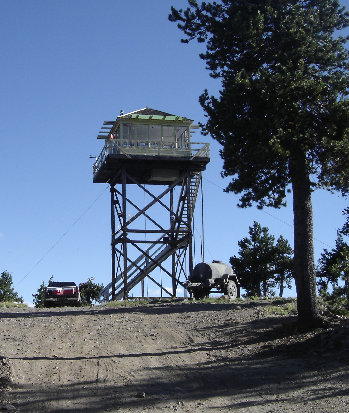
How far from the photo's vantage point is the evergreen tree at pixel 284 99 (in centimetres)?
1802

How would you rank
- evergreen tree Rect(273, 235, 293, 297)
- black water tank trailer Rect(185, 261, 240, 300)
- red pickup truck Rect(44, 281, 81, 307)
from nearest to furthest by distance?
black water tank trailer Rect(185, 261, 240, 300) → red pickup truck Rect(44, 281, 81, 307) → evergreen tree Rect(273, 235, 293, 297)

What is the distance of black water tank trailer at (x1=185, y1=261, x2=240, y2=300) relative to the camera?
109 feet

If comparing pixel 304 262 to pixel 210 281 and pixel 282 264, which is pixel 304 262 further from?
pixel 282 264

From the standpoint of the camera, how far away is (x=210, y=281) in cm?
3316

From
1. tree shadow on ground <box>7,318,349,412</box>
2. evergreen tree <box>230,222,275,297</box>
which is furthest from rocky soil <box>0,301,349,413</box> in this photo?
evergreen tree <box>230,222,275,297</box>

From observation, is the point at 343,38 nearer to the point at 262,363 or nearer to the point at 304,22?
the point at 304,22

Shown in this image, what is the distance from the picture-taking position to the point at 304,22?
18734mm

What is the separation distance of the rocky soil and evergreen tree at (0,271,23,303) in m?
42.8

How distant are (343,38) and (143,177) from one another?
24292 millimetres

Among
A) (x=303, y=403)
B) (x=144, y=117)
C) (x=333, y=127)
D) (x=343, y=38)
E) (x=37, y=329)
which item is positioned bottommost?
(x=303, y=403)

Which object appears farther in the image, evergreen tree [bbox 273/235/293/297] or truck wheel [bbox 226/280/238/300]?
evergreen tree [bbox 273/235/293/297]

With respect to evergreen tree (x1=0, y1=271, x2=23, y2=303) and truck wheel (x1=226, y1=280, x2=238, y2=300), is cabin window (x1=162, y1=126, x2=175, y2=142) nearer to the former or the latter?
truck wheel (x1=226, y1=280, x2=238, y2=300)

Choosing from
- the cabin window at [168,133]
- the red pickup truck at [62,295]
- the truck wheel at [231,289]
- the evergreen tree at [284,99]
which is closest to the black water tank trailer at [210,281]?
the truck wheel at [231,289]

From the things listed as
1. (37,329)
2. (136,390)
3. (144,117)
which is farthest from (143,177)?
(136,390)
